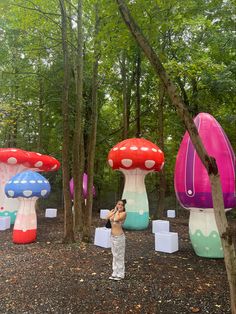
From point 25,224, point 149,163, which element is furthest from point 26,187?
point 149,163

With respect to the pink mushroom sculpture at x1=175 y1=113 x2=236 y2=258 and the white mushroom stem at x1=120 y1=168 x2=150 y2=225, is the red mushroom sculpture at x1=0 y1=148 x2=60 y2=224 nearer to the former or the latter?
the white mushroom stem at x1=120 y1=168 x2=150 y2=225

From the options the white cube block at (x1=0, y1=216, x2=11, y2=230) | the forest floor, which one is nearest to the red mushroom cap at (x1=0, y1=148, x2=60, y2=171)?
the white cube block at (x1=0, y1=216, x2=11, y2=230)

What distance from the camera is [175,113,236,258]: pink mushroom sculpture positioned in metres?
6.82

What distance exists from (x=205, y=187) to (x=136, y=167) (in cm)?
458

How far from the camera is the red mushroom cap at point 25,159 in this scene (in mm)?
12180

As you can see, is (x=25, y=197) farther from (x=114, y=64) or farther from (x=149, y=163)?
(x=114, y=64)

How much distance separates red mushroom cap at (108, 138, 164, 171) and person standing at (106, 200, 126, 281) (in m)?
5.15

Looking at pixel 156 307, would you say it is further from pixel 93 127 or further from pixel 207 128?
pixel 93 127

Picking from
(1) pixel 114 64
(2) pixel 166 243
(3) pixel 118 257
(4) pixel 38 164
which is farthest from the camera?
(1) pixel 114 64

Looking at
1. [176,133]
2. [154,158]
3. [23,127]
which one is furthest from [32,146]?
[154,158]

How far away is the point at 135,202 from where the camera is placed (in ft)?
37.9

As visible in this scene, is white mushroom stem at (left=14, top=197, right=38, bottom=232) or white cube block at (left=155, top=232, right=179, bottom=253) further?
white mushroom stem at (left=14, top=197, right=38, bottom=232)

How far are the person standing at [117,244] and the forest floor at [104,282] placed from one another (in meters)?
0.18

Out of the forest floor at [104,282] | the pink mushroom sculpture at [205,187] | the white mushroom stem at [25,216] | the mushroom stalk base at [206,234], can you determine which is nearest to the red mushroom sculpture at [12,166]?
the white mushroom stem at [25,216]
